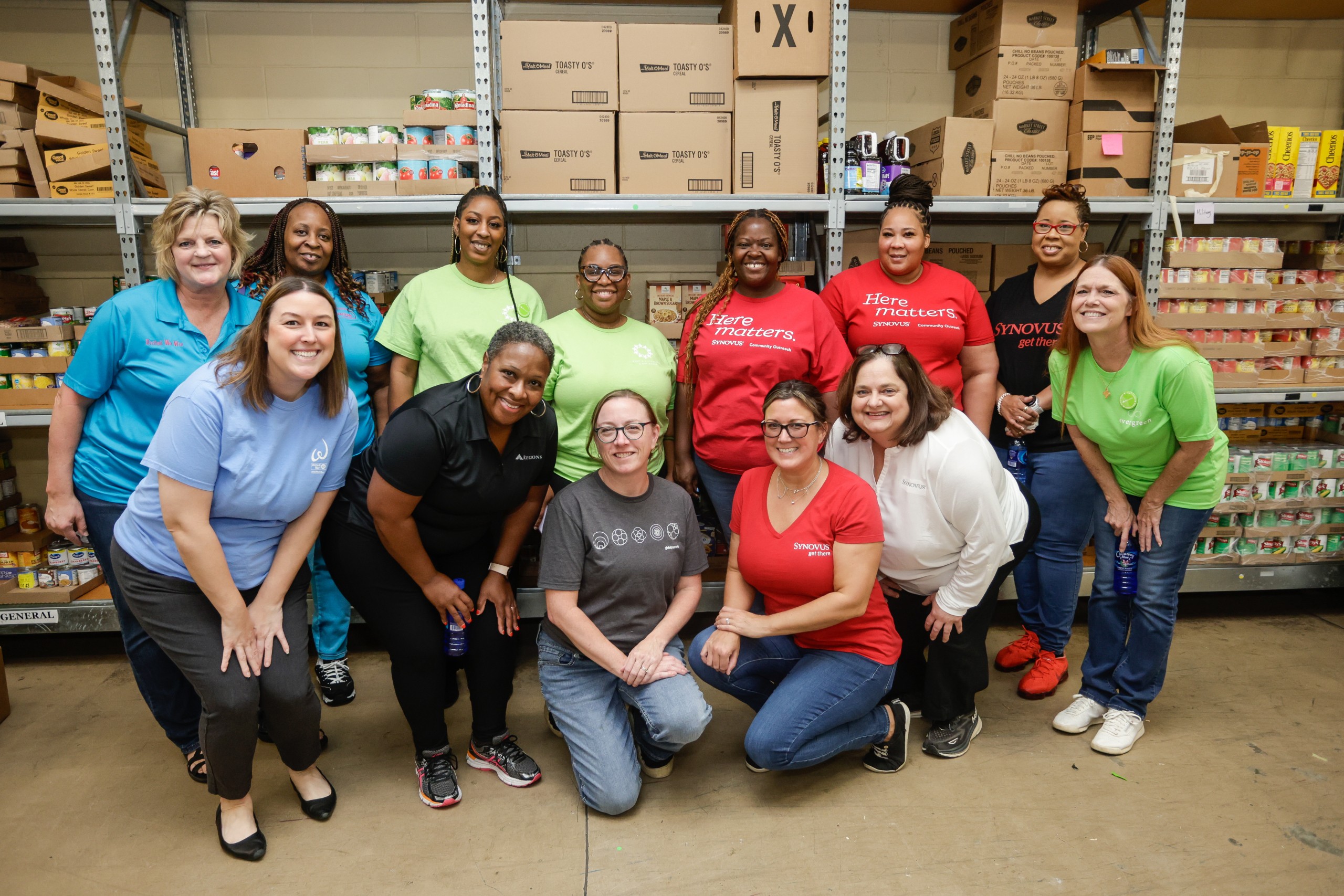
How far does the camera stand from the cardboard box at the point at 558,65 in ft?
9.61

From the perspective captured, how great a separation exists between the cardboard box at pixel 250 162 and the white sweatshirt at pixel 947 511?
2.22 meters

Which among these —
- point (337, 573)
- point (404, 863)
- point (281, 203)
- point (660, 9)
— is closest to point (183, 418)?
point (337, 573)

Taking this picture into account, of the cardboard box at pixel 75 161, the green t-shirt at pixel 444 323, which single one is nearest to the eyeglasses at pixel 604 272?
the green t-shirt at pixel 444 323

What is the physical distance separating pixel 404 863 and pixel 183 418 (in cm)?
119

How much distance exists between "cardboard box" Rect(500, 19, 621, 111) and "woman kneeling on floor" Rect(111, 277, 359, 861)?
1.43 meters

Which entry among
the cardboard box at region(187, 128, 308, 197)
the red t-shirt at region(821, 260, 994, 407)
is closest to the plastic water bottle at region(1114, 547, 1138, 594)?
the red t-shirt at region(821, 260, 994, 407)

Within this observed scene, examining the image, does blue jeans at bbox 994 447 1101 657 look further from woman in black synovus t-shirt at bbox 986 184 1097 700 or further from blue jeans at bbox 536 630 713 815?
blue jeans at bbox 536 630 713 815

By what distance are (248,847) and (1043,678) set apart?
2492 millimetres

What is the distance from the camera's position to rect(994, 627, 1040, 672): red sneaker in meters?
2.95

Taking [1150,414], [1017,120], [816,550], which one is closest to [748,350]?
[816,550]

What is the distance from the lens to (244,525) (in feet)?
6.27

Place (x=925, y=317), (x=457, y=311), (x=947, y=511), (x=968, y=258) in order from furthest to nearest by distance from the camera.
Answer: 1. (x=968, y=258)
2. (x=925, y=317)
3. (x=457, y=311)
4. (x=947, y=511)

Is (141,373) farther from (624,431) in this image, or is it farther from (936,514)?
(936,514)

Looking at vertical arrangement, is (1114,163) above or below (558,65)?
below
